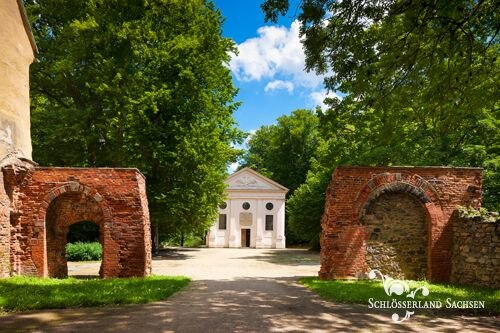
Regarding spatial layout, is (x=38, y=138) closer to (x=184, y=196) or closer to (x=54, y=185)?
(x=184, y=196)

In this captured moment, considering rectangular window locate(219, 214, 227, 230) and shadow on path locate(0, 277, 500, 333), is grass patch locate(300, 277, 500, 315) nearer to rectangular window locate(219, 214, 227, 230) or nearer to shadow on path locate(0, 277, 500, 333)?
shadow on path locate(0, 277, 500, 333)

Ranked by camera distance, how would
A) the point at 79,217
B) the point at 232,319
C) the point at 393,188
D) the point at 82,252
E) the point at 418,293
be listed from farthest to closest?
1. the point at 82,252
2. the point at 79,217
3. the point at 393,188
4. the point at 418,293
5. the point at 232,319

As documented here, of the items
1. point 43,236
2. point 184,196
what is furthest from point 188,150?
point 43,236

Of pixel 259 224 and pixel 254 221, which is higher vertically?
pixel 254 221

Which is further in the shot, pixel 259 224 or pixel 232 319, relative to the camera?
pixel 259 224

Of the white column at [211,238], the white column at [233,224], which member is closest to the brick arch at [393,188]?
the white column at [233,224]

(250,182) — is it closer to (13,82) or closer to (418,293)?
(13,82)

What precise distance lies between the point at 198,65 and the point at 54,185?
13095 mm

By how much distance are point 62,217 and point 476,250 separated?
13476 millimetres

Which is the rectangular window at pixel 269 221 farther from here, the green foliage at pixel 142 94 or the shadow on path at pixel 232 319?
the shadow on path at pixel 232 319

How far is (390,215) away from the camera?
1410cm

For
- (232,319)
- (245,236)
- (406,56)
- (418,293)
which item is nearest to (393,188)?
(418,293)

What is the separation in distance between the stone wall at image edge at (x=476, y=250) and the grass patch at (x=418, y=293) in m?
0.53

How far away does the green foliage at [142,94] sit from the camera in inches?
907
